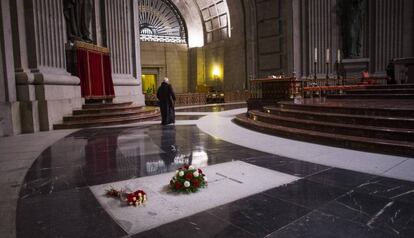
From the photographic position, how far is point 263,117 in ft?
28.8

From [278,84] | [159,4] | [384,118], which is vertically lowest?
[384,118]

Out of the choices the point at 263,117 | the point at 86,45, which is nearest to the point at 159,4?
the point at 86,45

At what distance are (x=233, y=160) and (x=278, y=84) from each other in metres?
6.69

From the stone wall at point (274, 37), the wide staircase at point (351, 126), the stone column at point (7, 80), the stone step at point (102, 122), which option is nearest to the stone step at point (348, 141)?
the wide staircase at point (351, 126)

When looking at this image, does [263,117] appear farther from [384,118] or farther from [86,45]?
[86,45]

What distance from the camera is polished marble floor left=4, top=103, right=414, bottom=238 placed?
8.05 ft

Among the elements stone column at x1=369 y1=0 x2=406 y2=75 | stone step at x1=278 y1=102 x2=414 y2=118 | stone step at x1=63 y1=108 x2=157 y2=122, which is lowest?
stone step at x1=63 y1=108 x2=157 y2=122

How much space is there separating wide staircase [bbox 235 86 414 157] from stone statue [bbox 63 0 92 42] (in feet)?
23.5

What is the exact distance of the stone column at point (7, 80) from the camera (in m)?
7.88

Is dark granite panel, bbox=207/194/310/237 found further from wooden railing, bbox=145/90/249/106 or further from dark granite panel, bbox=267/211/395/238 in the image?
wooden railing, bbox=145/90/249/106

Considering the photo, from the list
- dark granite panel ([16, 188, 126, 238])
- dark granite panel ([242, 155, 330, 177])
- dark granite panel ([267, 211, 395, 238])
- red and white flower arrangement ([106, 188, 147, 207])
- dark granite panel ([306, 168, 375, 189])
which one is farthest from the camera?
dark granite panel ([242, 155, 330, 177])

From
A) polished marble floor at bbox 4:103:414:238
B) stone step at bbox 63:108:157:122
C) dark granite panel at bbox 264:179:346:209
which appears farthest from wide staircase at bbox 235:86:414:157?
stone step at bbox 63:108:157:122

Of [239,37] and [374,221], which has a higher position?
[239,37]

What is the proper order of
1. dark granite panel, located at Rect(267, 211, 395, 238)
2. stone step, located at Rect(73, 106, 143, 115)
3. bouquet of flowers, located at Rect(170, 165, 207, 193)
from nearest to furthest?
dark granite panel, located at Rect(267, 211, 395, 238)
bouquet of flowers, located at Rect(170, 165, 207, 193)
stone step, located at Rect(73, 106, 143, 115)
